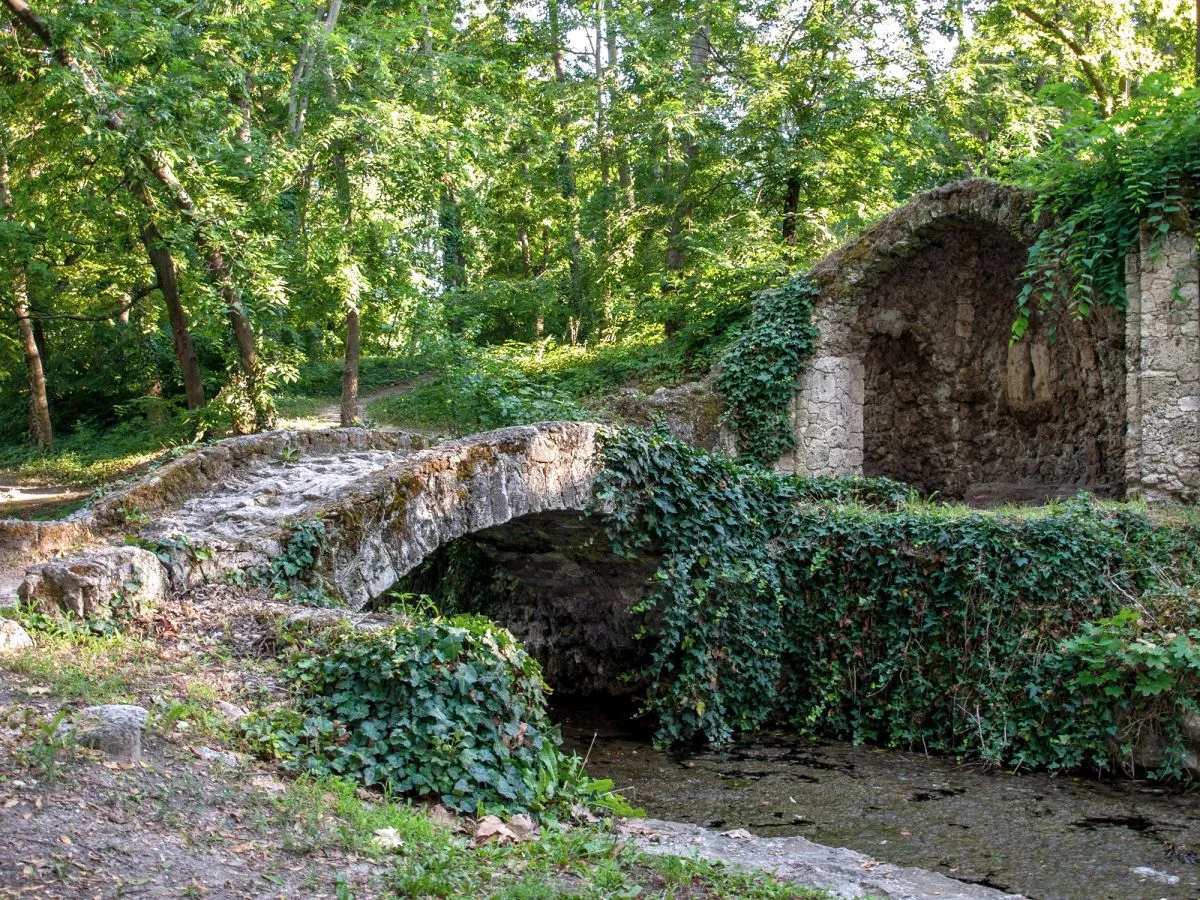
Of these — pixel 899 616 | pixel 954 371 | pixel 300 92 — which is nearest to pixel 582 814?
pixel 899 616

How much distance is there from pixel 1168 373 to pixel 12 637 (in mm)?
10063

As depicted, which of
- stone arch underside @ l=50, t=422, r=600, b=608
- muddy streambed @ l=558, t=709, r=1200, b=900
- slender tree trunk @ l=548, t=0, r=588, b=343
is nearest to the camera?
muddy streambed @ l=558, t=709, r=1200, b=900

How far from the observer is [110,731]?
4.21 m

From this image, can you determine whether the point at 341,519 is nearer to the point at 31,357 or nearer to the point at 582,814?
→ the point at 582,814

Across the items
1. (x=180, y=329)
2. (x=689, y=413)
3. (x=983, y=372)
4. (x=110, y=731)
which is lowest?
(x=110, y=731)

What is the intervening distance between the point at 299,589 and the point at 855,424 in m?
8.57

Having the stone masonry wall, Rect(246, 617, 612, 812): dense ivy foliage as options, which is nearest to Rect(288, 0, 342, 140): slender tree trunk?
the stone masonry wall

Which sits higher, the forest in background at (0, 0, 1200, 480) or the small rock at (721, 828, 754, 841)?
the forest in background at (0, 0, 1200, 480)

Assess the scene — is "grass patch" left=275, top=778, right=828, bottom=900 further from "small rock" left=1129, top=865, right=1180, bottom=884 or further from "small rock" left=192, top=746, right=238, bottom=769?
"small rock" left=1129, top=865, right=1180, bottom=884

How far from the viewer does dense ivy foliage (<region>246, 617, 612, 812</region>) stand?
5.05 metres

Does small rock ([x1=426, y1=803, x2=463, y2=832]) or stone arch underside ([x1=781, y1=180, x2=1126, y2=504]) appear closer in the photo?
small rock ([x1=426, y1=803, x2=463, y2=832])

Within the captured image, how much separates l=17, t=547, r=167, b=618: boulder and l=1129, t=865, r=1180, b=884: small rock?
587 cm

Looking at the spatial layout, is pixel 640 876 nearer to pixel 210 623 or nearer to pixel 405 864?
pixel 405 864

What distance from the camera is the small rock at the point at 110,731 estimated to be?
13.7 ft
